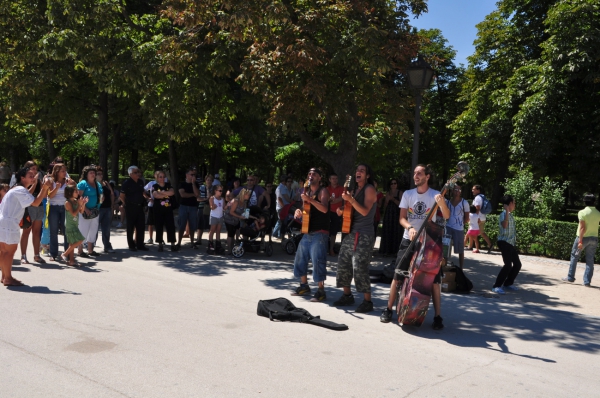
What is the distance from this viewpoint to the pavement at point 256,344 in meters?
4.83

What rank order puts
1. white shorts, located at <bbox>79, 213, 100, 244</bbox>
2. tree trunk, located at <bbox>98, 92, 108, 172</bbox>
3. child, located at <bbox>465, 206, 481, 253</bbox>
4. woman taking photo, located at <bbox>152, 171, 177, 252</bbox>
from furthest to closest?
tree trunk, located at <bbox>98, 92, 108, 172</bbox> < child, located at <bbox>465, 206, 481, 253</bbox> < woman taking photo, located at <bbox>152, 171, 177, 252</bbox> < white shorts, located at <bbox>79, 213, 100, 244</bbox>

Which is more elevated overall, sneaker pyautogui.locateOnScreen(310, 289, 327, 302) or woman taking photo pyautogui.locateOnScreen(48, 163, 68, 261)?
woman taking photo pyautogui.locateOnScreen(48, 163, 68, 261)

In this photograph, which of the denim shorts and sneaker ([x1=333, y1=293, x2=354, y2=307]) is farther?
the denim shorts

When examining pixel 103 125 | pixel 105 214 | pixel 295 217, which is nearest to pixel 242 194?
pixel 105 214

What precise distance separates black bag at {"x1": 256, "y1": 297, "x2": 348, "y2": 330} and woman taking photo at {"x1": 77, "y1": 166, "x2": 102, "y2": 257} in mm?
5554

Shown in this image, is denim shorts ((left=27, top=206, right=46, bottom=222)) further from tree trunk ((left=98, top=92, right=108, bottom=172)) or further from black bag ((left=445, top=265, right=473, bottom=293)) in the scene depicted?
tree trunk ((left=98, top=92, right=108, bottom=172))

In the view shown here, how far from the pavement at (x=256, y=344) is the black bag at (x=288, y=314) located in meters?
0.12

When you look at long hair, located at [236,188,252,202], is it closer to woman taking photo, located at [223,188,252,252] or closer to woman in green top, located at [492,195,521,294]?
woman taking photo, located at [223,188,252,252]

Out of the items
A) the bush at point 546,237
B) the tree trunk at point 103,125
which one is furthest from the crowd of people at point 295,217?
the tree trunk at point 103,125

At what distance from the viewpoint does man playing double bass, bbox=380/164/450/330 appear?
6.92 metres

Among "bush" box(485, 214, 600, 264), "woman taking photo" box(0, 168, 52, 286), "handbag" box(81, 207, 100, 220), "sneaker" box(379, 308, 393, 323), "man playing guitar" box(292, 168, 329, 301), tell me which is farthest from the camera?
"bush" box(485, 214, 600, 264)

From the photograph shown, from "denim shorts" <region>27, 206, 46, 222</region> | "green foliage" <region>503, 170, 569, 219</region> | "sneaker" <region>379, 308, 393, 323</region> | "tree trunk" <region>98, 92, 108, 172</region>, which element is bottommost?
"sneaker" <region>379, 308, 393, 323</region>

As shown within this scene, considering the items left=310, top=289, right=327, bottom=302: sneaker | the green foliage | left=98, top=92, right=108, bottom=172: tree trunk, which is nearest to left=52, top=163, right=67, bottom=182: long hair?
left=310, top=289, right=327, bottom=302: sneaker

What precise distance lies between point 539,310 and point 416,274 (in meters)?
3.10
